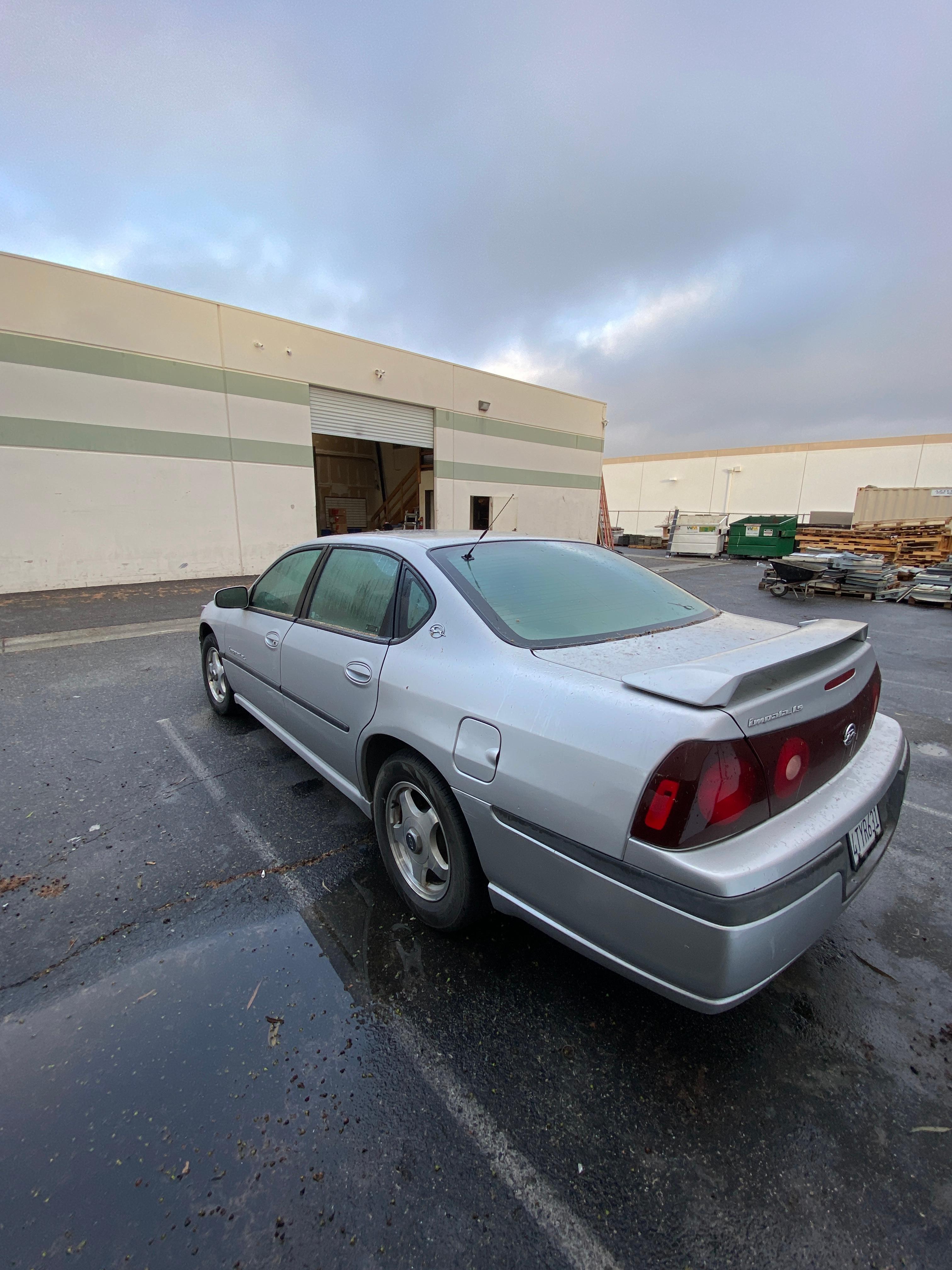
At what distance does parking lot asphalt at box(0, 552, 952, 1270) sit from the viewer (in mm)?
1262

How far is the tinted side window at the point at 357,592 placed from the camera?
2494 millimetres

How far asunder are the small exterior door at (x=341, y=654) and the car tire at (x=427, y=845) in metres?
0.28

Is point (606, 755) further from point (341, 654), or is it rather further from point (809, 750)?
point (341, 654)

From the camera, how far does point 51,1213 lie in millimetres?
1270

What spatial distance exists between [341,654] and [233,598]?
151 centimetres

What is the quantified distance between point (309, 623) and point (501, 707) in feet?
5.26

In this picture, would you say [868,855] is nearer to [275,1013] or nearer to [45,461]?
[275,1013]

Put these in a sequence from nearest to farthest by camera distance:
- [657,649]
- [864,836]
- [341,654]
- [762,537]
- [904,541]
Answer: [864,836] < [657,649] < [341,654] < [904,541] < [762,537]

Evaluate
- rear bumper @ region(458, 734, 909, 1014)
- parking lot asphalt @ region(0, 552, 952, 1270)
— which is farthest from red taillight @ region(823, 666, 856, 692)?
parking lot asphalt @ region(0, 552, 952, 1270)

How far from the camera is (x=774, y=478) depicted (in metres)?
33.1

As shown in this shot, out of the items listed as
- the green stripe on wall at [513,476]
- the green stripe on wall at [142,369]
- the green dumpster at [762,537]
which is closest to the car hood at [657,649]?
the green stripe on wall at [142,369]

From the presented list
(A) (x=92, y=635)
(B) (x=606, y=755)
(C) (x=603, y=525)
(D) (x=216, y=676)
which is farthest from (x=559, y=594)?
(C) (x=603, y=525)

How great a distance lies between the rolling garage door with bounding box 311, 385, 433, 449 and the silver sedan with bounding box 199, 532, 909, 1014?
13612 mm

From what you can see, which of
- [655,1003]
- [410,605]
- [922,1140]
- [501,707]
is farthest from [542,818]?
[922,1140]
